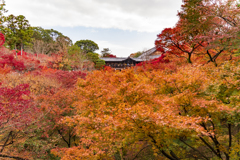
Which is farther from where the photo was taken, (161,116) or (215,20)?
(215,20)

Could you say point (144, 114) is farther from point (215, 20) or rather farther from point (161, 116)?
point (215, 20)

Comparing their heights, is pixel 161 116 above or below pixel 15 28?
below

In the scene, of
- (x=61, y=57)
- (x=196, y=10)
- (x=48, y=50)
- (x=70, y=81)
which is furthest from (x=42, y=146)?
(x=48, y=50)

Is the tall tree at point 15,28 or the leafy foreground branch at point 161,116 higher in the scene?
the tall tree at point 15,28

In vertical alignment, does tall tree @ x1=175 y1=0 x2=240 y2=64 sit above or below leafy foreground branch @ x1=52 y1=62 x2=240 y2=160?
above

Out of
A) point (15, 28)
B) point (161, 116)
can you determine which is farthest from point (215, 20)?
point (15, 28)

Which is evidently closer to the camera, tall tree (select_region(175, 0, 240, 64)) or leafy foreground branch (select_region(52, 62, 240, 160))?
leafy foreground branch (select_region(52, 62, 240, 160))

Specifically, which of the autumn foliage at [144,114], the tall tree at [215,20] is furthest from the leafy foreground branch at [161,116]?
Answer: the tall tree at [215,20]

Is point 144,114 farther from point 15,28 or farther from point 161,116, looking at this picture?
point 15,28

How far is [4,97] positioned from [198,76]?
889 cm

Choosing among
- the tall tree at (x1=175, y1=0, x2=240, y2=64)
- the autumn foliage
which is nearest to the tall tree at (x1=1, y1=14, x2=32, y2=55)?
the autumn foliage

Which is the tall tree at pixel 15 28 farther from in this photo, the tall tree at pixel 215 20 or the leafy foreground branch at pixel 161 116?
the tall tree at pixel 215 20

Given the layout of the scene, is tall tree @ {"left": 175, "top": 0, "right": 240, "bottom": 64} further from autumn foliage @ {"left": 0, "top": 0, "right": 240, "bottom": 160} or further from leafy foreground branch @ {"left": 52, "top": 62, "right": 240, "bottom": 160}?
leafy foreground branch @ {"left": 52, "top": 62, "right": 240, "bottom": 160}

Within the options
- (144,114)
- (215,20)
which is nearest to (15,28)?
(144,114)
